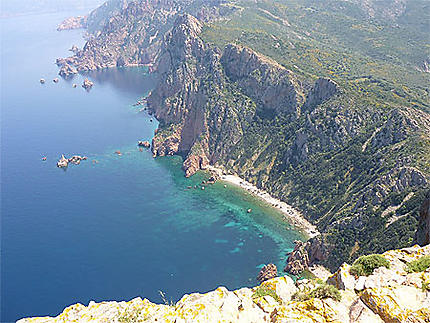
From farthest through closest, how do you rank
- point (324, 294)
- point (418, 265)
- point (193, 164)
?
point (193, 164), point (418, 265), point (324, 294)

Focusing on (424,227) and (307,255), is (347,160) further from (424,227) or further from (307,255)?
(424,227)

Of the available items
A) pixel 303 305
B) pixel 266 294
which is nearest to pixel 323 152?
pixel 266 294

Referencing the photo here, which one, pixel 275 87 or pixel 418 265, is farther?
pixel 275 87

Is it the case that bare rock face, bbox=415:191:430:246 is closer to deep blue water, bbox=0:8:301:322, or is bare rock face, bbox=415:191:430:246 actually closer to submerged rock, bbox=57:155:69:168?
deep blue water, bbox=0:8:301:322

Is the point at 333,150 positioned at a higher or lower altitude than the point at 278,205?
higher

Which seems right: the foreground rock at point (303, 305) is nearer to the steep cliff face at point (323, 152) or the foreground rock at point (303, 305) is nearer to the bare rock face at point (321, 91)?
the steep cliff face at point (323, 152)

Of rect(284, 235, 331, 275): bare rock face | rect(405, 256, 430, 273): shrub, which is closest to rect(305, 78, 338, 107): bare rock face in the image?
rect(284, 235, 331, 275): bare rock face

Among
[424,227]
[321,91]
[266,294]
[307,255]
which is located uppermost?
[424,227]
